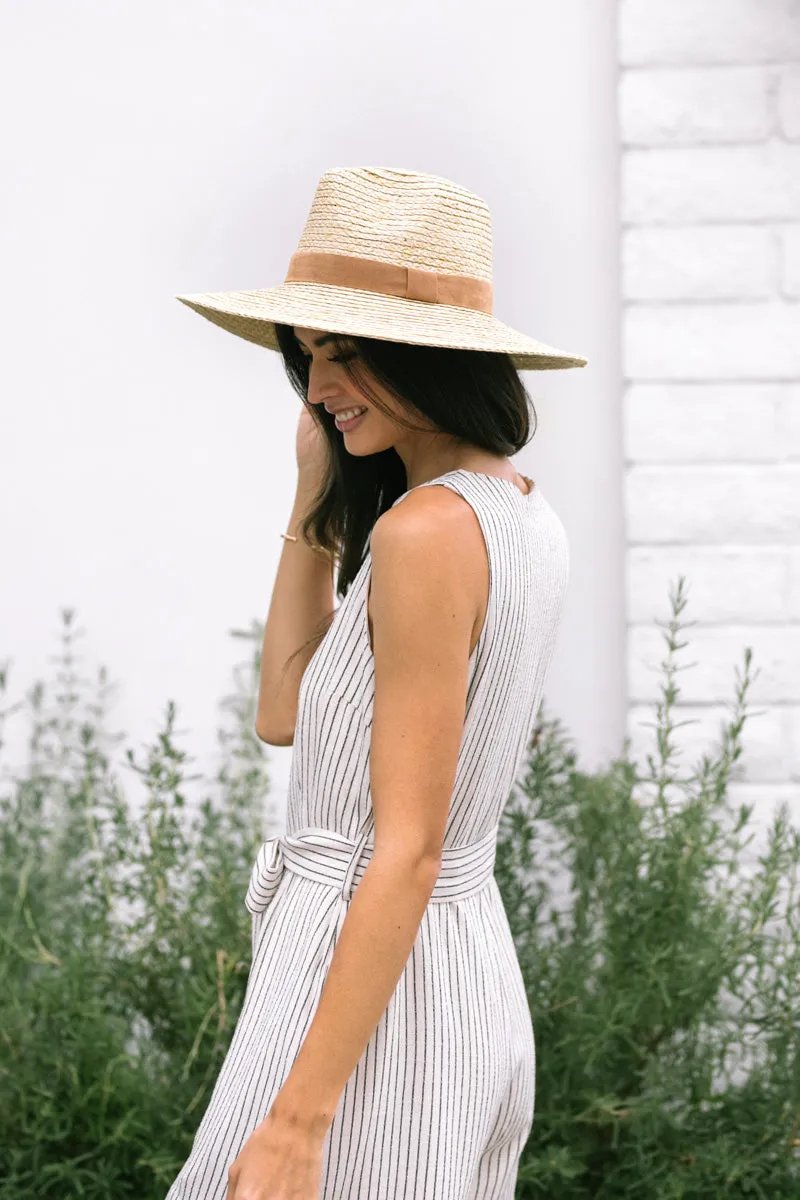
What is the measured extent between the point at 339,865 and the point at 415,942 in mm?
91

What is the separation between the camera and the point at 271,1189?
36.0 inches

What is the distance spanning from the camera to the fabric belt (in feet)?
3.46

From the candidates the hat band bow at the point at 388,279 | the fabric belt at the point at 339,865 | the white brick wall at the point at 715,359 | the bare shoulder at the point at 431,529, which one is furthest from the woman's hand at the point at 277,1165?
the white brick wall at the point at 715,359

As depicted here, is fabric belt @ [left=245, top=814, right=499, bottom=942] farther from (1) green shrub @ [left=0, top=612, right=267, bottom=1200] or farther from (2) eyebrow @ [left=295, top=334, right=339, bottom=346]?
(1) green shrub @ [left=0, top=612, right=267, bottom=1200]

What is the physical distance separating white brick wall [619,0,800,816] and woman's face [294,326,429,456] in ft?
3.48

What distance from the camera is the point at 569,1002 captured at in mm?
1814

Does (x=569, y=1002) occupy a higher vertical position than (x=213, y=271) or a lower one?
lower

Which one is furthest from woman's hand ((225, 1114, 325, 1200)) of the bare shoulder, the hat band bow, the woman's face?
the hat band bow

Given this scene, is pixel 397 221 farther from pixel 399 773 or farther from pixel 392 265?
pixel 399 773

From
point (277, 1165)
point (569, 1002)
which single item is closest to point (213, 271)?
point (569, 1002)

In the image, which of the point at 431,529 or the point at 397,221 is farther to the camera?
the point at 397,221

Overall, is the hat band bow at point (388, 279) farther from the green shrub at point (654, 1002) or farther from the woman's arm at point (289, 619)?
the green shrub at point (654, 1002)

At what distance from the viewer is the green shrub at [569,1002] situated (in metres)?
1.82

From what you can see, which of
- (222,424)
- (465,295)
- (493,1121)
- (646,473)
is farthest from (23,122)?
(493,1121)
